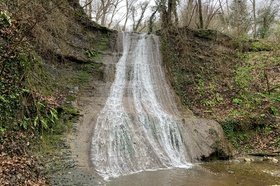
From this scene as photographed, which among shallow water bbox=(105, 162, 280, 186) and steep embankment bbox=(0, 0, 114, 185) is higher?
steep embankment bbox=(0, 0, 114, 185)

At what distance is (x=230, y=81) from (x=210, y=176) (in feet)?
29.3

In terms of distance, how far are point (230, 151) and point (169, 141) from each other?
2847mm

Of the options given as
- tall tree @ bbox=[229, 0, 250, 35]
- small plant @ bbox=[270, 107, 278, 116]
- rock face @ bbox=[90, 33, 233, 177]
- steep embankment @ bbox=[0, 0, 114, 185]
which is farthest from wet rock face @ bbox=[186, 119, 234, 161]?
tall tree @ bbox=[229, 0, 250, 35]

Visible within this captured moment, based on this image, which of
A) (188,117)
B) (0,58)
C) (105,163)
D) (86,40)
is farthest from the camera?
(86,40)

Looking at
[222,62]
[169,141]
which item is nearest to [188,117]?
[169,141]

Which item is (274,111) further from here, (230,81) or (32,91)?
(32,91)

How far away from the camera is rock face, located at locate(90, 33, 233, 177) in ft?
29.3

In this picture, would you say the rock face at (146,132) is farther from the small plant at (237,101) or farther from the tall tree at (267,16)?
the tall tree at (267,16)

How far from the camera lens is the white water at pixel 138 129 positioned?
8.82 m

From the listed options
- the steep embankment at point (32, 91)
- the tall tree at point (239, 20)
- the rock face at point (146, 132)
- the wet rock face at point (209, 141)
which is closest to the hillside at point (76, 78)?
the steep embankment at point (32, 91)

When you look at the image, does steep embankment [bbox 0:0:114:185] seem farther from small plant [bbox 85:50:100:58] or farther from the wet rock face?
the wet rock face

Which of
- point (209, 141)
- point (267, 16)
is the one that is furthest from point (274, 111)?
point (267, 16)

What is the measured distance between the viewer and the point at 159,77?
15.4 m

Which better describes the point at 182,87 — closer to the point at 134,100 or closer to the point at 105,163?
the point at 134,100
